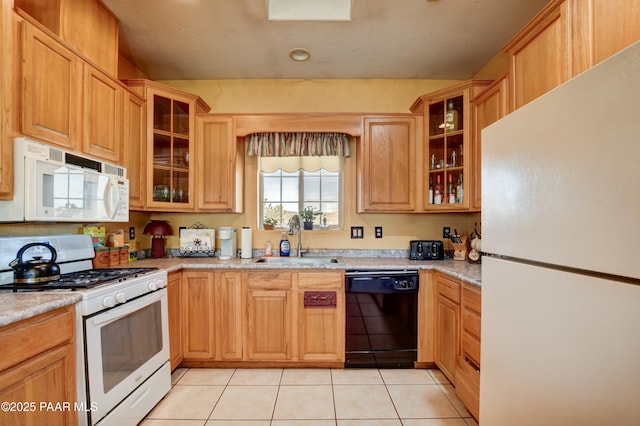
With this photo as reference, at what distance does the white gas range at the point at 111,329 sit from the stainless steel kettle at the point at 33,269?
3cm

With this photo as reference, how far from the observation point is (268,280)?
2436 mm

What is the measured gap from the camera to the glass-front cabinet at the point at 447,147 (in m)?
2.46

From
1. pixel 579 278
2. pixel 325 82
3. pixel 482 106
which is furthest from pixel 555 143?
pixel 325 82

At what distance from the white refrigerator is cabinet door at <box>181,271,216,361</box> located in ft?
6.76

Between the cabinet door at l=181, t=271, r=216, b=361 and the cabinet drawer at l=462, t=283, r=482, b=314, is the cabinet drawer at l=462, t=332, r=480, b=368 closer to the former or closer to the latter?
the cabinet drawer at l=462, t=283, r=482, b=314

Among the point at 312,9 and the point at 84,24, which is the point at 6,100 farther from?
the point at 312,9

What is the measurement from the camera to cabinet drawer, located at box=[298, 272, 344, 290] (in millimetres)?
2428

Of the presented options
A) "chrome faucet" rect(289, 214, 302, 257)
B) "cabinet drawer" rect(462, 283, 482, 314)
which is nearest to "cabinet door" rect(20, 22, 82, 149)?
"chrome faucet" rect(289, 214, 302, 257)

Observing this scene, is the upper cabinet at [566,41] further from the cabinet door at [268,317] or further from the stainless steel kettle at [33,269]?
the stainless steel kettle at [33,269]

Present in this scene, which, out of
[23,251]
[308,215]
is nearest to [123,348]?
[23,251]

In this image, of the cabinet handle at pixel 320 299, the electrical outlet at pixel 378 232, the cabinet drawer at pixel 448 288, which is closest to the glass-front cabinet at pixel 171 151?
the cabinet handle at pixel 320 299

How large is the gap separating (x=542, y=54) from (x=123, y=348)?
2762 mm

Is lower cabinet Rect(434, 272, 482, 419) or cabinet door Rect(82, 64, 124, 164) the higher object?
cabinet door Rect(82, 64, 124, 164)

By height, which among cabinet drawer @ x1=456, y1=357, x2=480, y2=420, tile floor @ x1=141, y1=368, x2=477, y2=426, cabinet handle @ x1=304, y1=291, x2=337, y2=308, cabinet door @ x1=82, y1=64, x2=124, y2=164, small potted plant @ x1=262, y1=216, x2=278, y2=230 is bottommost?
tile floor @ x1=141, y1=368, x2=477, y2=426
